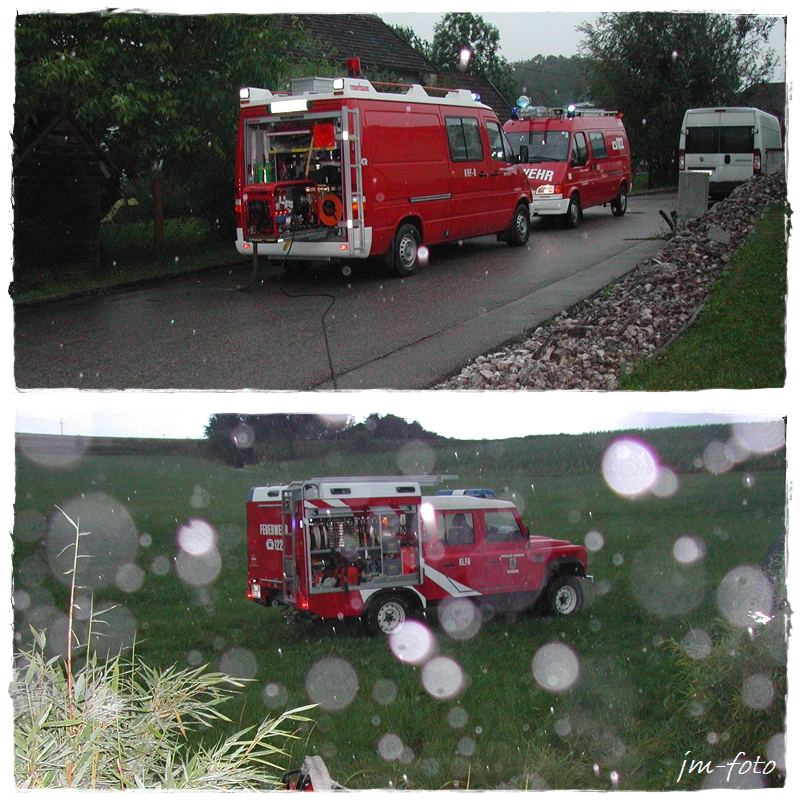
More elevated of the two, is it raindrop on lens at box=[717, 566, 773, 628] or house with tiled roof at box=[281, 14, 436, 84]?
house with tiled roof at box=[281, 14, 436, 84]

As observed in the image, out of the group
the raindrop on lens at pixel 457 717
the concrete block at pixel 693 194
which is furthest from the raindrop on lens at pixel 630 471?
the concrete block at pixel 693 194

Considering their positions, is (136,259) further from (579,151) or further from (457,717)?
(457,717)

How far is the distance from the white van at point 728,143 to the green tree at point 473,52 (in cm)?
459

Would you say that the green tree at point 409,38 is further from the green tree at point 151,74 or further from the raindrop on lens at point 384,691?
the raindrop on lens at point 384,691

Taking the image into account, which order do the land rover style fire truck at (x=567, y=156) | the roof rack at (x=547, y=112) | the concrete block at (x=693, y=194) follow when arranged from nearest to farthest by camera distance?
the concrete block at (x=693, y=194) → the land rover style fire truck at (x=567, y=156) → the roof rack at (x=547, y=112)

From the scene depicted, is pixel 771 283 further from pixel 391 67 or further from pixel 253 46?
pixel 391 67

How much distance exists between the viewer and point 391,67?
20.3m

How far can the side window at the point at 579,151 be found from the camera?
1794 cm

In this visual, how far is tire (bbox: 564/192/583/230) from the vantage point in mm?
17766

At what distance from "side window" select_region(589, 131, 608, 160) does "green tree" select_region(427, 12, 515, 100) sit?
2.57 m

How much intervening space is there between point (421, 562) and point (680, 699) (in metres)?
3.26

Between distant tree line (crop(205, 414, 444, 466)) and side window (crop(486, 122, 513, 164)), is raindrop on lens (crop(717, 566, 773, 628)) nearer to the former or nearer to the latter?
distant tree line (crop(205, 414, 444, 466))

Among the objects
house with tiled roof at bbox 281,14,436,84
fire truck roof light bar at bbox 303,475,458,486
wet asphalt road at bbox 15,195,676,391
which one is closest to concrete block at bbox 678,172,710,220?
wet asphalt road at bbox 15,195,676,391

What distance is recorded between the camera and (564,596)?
9602mm
